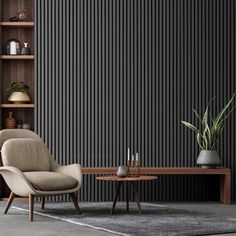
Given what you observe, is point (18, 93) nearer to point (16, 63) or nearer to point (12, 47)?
point (16, 63)

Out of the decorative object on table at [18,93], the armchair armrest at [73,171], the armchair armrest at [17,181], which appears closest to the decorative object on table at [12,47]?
the decorative object on table at [18,93]

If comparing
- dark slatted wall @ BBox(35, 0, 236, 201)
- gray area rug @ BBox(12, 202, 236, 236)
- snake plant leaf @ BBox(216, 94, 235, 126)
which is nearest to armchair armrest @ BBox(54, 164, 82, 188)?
Answer: gray area rug @ BBox(12, 202, 236, 236)

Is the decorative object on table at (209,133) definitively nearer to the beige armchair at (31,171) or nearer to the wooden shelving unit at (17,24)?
the beige armchair at (31,171)

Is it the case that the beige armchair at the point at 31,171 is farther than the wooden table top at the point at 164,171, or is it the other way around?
the wooden table top at the point at 164,171

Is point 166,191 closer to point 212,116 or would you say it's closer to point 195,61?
point 212,116

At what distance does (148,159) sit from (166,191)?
402 millimetres

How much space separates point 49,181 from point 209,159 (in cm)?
204

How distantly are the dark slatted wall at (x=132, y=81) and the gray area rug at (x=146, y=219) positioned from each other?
72 centimetres

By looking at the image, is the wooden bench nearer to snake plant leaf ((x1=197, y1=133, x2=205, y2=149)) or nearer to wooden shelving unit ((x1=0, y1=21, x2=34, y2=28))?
snake plant leaf ((x1=197, y1=133, x2=205, y2=149))

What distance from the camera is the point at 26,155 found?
6465mm

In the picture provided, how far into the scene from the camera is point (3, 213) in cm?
623

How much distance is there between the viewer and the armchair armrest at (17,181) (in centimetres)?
585

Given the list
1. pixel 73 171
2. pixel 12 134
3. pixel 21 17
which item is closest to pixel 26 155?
pixel 12 134

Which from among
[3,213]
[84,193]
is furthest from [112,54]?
[3,213]
